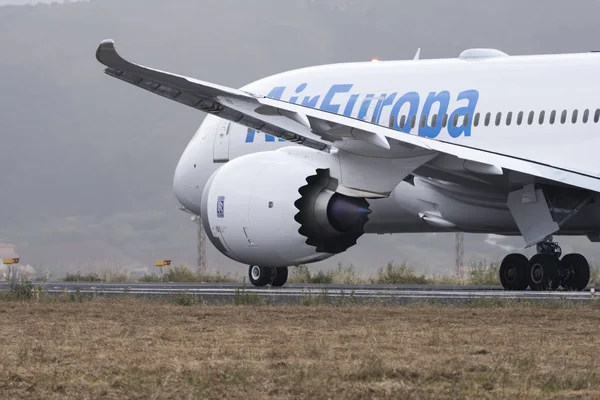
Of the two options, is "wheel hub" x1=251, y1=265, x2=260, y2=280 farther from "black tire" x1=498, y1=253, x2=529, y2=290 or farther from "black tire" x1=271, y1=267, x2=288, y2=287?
"black tire" x1=498, y1=253, x2=529, y2=290

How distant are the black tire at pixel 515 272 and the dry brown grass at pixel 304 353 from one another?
277 inches

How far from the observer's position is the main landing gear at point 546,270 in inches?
899

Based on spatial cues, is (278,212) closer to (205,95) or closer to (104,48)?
(205,95)

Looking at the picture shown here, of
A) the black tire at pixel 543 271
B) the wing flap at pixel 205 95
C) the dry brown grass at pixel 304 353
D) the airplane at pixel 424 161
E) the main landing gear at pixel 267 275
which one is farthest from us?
the main landing gear at pixel 267 275

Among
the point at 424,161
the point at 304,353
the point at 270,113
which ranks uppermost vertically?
the point at 270,113

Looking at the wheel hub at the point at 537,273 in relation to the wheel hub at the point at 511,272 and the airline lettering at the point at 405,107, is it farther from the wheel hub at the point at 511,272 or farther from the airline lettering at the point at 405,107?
the airline lettering at the point at 405,107

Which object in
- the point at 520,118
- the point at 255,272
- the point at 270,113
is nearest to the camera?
the point at 270,113

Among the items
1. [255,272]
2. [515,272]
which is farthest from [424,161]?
[255,272]

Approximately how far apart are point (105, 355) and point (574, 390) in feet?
13.6

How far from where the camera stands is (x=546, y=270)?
74.6 feet

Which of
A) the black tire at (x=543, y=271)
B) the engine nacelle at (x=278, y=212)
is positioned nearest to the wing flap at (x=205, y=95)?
the engine nacelle at (x=278, y=212)

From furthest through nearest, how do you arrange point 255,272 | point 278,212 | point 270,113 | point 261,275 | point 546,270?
point 255,272 < point 261,275 < point 546,270 < point 278,212 < point 270,113

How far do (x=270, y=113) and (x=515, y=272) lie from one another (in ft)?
20.1

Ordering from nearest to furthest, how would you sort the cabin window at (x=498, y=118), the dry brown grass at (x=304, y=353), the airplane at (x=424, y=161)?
the dry brown grass at (x=304, y=353)
the airplane at (x=424, y=161)
the cabin window at (x=498, y=118)
